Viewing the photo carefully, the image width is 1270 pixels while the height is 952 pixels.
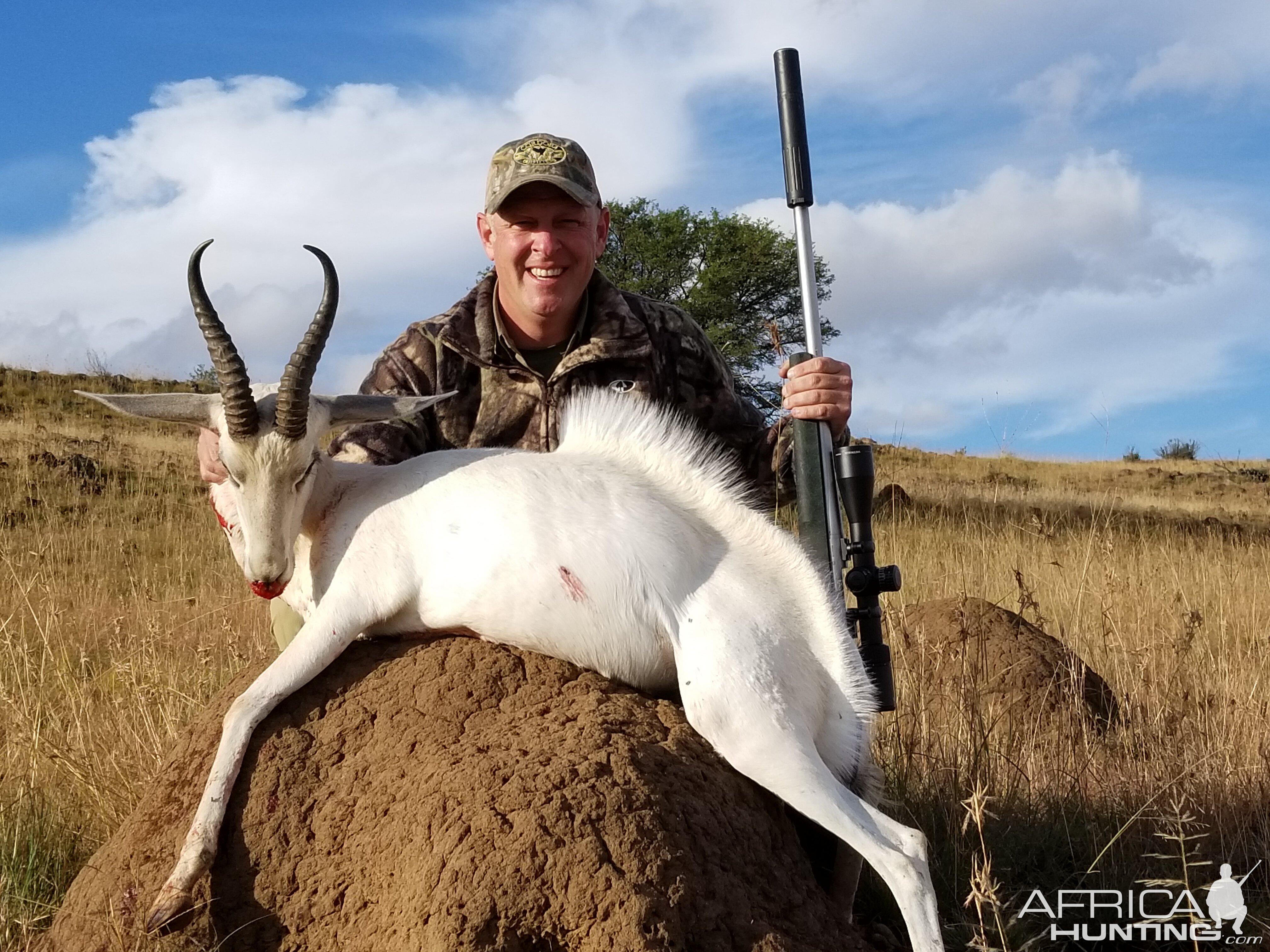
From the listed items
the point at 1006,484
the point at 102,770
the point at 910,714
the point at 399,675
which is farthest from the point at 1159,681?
the point at 1006,484

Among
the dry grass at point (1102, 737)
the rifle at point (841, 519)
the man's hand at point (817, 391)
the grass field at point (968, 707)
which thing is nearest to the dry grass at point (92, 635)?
the grass field at point (968, 707)

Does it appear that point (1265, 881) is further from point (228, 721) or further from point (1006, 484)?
point (1006, 484)

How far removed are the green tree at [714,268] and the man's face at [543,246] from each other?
20707 millimetres

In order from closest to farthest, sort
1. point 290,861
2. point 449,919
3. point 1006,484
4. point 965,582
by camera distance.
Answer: point 449,919, point 290,861, point 965,582, point 1006,484

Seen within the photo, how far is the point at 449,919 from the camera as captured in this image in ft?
9.94

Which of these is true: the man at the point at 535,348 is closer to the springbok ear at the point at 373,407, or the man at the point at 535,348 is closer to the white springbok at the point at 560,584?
the springbok ear at the point at 373,407

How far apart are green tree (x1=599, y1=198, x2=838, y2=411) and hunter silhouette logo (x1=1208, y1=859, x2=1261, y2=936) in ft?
71.5

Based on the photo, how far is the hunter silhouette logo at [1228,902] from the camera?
4.67 metres

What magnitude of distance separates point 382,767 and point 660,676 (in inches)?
38.1

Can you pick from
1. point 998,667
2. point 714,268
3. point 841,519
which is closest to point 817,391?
point 841,519

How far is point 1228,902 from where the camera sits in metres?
4.88

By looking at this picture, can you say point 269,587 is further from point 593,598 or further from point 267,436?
point 593,598

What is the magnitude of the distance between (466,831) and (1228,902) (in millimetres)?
3587

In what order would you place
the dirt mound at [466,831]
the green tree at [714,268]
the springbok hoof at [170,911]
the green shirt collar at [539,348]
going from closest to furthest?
the dirt mound at [466,831] → the springbok hoof at [170,911] → the green shirt collar at [539,348] → the green tree at [714,268]
